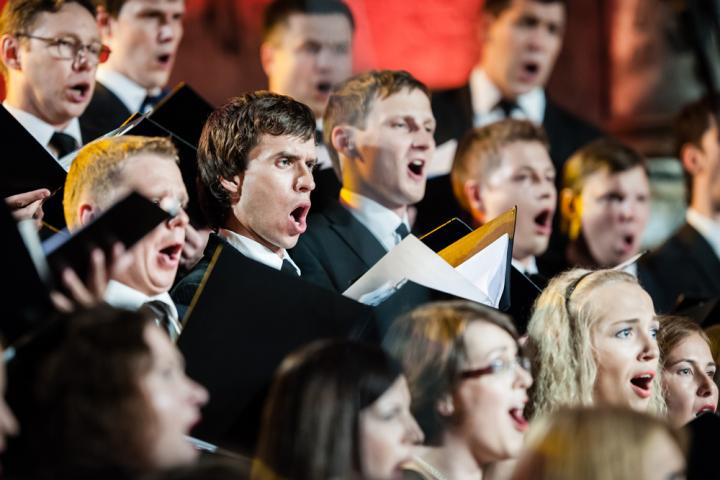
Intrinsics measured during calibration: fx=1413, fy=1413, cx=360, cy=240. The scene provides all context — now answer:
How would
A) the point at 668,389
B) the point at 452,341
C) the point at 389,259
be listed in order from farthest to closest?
the point at 668,389 → the point at 389,259 → the point at 452,341

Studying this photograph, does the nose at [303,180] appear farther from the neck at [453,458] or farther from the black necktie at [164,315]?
the neck at [453,458]

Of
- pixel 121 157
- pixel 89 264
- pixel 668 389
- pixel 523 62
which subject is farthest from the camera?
pixel 523 62

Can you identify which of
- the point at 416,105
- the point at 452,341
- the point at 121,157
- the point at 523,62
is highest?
the point at 523,62

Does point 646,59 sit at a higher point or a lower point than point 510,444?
higher

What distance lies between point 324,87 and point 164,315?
227 centimetres

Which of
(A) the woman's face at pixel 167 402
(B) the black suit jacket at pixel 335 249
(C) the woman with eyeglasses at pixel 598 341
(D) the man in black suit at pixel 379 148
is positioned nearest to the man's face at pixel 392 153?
(D) the man in black suit at pixel 379 148

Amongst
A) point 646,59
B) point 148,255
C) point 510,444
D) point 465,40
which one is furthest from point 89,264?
point 646,59

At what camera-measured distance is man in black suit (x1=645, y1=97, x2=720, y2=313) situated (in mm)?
5594

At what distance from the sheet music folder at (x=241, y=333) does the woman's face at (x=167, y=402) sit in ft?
1.11

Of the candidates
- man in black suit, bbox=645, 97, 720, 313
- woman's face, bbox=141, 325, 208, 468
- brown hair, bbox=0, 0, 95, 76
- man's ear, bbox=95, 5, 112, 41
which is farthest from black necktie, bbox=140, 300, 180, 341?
man in black suit, bbox=645, 97, 720, 313

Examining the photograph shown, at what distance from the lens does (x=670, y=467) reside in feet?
7.98

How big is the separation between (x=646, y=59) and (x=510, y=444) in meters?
4.79

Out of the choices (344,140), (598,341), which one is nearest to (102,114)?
(344,140)

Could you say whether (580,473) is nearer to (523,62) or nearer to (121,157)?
(121,157)
